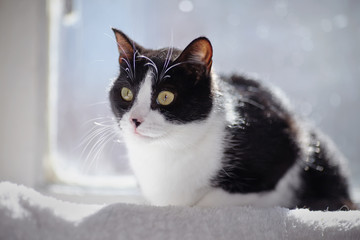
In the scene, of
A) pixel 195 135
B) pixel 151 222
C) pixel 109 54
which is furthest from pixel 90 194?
pixel 151 222

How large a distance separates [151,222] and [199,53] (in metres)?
0.43

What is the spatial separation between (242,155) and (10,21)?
108cm

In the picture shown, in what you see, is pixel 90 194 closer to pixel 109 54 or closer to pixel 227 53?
pixel 109 54

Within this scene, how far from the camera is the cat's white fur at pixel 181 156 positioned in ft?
2.73

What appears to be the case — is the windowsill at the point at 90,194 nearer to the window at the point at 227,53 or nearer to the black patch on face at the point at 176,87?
the window at the point at 227,53

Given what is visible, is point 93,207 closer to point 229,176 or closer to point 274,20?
point 229,176

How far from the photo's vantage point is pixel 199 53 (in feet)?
2.80

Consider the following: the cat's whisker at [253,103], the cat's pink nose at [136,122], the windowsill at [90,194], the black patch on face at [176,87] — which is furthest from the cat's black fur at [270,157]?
the windowsill at [90,194]

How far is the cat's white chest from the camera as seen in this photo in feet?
2.88

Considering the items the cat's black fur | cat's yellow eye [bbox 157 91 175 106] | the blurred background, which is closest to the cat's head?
cat's yellow eye [bbox 157 91 175 106]

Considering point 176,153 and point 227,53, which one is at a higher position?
point 227,53

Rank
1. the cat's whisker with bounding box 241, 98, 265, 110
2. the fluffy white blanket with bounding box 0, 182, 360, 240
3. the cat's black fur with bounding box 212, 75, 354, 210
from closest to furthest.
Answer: the fluffy white blanket with bounding box 0, 182, 360, 240 < the cat's black fur with bounding box 212, 75, 354, 210 < the cat's whisker with bounding box 241, 98, 265, 110

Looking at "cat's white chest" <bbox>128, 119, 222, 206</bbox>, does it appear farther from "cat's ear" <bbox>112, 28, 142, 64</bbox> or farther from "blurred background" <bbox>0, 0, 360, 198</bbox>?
"blurred background" <bbox>0, 0, 360, 198</bbox>

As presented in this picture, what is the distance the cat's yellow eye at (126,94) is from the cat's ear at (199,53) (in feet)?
0.50
